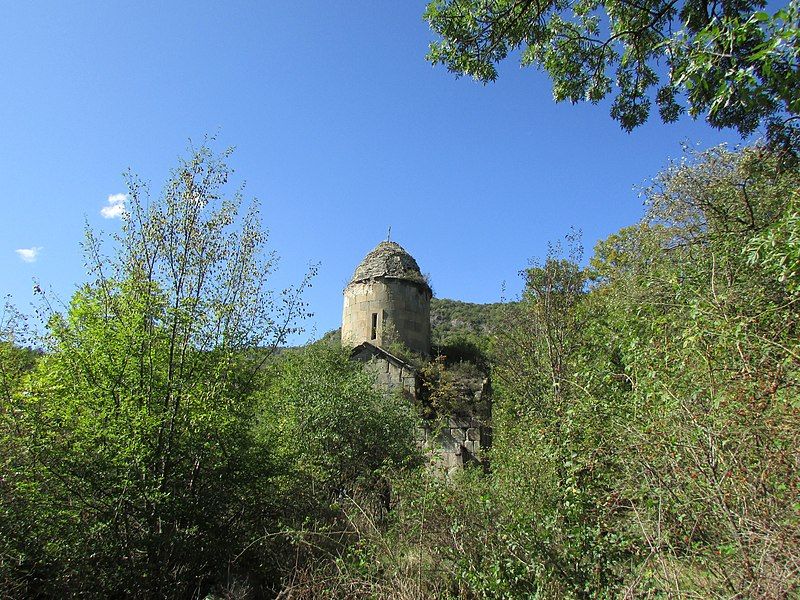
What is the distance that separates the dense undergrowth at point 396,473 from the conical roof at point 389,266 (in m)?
10.9

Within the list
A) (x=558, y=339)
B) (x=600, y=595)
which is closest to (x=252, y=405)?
(x=600, y=595)

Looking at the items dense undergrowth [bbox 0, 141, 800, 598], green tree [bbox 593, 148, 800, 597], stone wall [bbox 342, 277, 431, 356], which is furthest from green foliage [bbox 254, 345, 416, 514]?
stone wall [bbox 342, 277, 431, 356]

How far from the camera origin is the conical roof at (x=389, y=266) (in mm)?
18141

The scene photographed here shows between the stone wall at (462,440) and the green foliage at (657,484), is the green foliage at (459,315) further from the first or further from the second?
the green foliage at (657,484)

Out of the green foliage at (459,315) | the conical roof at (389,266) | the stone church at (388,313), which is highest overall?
the green foliage at (459,315)

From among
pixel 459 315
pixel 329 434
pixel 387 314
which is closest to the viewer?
pixel 329 434

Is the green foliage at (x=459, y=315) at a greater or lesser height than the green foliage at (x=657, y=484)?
greater

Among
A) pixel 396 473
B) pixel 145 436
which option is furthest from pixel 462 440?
pixel 145 436

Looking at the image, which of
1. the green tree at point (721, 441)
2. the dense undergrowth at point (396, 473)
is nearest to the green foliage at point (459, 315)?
the dense undergrowth at point (396, 473)

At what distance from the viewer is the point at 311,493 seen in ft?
23.3

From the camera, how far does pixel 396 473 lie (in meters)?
6.51

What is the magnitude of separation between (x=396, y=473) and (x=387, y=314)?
11240 millimetres

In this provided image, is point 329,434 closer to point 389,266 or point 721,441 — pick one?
point 721,441

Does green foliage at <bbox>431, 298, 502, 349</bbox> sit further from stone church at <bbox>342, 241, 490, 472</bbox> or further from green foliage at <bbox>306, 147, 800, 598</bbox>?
green foliage at <bbox>306, 147, 800, 598</bbox>
